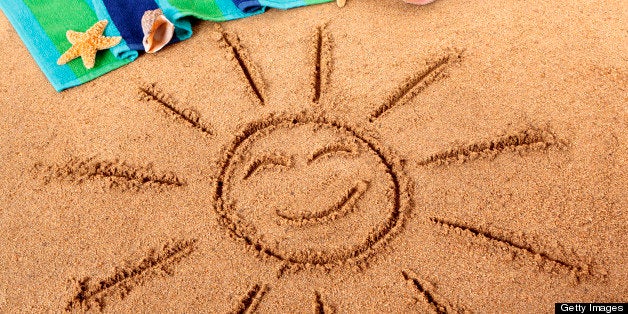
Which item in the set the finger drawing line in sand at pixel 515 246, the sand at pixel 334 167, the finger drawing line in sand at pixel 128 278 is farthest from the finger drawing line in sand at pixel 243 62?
the finger drawing line in sand at pixel 515 246

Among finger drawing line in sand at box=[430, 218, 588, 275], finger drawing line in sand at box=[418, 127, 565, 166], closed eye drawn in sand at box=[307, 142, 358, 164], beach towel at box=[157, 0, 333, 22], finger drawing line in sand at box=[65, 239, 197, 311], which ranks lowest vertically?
finger drawing line in sand at box=[430, 218, 588, 275]

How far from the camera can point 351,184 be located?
1596mm

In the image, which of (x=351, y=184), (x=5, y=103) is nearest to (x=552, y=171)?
(x=351, y=184)

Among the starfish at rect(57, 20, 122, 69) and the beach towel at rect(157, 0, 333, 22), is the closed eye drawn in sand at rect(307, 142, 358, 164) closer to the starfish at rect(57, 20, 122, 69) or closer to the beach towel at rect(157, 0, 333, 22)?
the beach towel at rect(157, 0, 333, 22)

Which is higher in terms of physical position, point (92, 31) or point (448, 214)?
point (92, 31)

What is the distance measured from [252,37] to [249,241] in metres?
0.76

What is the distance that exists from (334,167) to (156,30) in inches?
31.1

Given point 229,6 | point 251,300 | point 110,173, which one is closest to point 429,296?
point 251,300

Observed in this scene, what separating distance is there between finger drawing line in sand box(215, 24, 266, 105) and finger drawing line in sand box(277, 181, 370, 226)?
1.35ft

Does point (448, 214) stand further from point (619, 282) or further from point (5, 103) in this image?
point (5, 103)

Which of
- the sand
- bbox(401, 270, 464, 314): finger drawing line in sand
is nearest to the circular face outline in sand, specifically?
the sand

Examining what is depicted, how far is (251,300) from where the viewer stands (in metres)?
1.41

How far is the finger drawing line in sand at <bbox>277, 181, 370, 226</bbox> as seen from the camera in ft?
5.04

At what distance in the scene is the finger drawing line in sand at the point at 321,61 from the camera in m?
1.80
